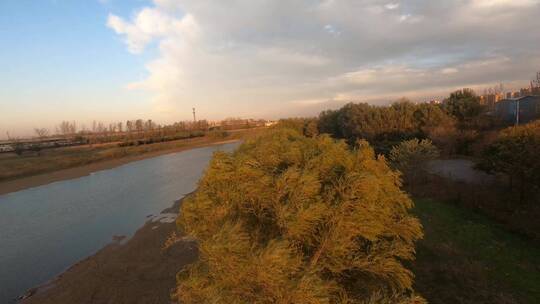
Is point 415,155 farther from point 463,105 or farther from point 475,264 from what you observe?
point 463,105

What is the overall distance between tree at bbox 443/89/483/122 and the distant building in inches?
125

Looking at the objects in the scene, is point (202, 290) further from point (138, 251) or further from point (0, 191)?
point (0, 191)

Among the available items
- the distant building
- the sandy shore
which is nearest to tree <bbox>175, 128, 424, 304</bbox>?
the distant building

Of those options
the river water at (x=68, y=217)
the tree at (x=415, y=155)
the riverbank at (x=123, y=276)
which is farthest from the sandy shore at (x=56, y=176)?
the tree at (x=415, y=155)

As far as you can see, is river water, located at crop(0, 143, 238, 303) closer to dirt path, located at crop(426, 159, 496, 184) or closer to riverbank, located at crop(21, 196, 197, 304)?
riverbank, located at crop(21, 196, 197, 304)

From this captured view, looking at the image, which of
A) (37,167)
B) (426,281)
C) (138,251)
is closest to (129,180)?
(37,167)

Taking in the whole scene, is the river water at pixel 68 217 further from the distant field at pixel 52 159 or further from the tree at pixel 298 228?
the tree at pixel 298 228

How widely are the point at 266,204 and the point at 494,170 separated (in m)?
15.3

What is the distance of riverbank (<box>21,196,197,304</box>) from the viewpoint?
35.1ft

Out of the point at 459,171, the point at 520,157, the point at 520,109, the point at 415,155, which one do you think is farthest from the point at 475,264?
the point at 520,109

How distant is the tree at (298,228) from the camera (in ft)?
13.3

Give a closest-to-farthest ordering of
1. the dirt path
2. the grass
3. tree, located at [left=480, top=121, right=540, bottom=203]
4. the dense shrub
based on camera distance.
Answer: the grass, tree, located at [left=480, top=121, right=540, bottom=203], the dirt path, the dense shrub

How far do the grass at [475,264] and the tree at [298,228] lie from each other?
4833 millimetres

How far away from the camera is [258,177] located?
510 centimetres
